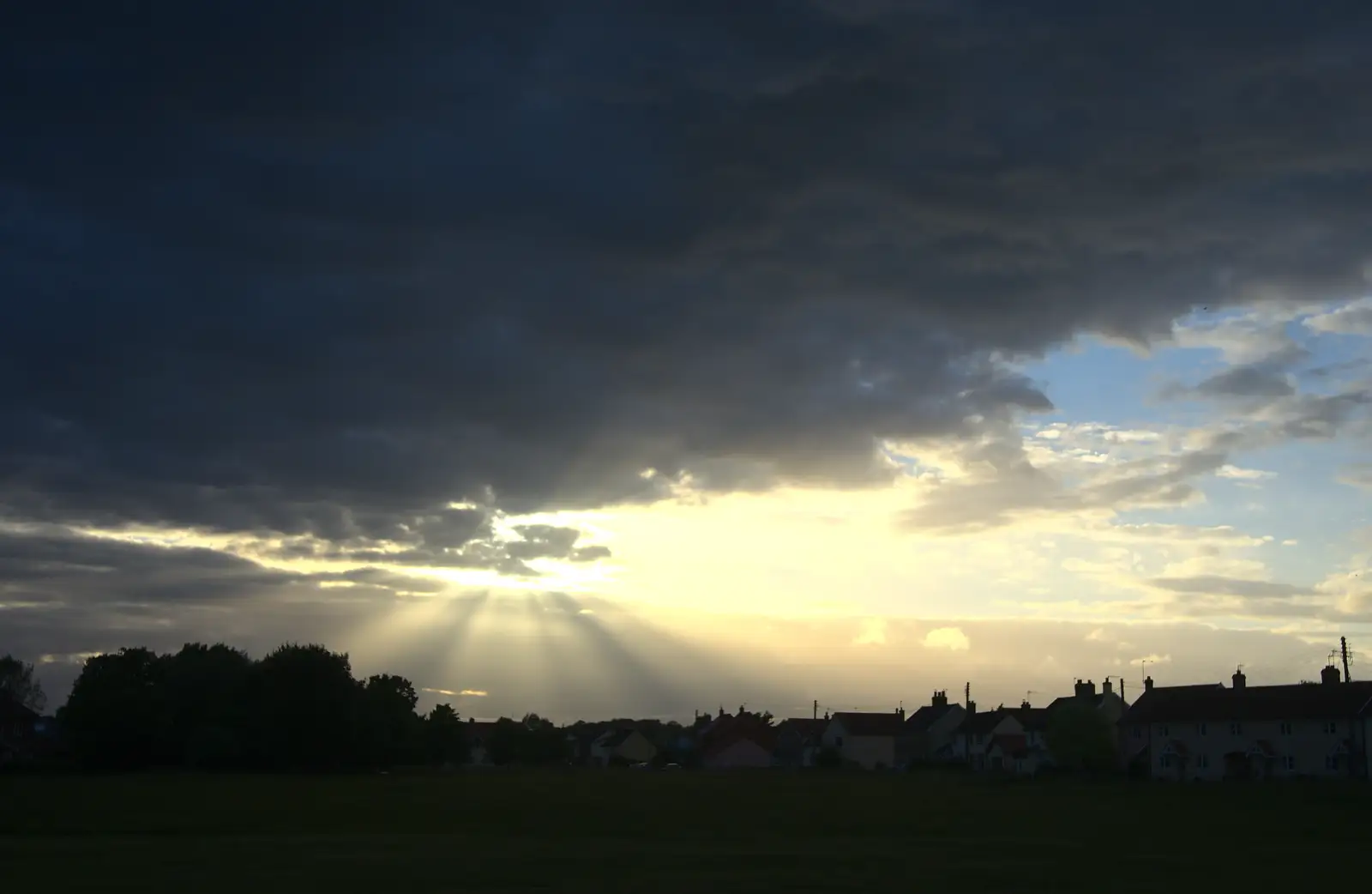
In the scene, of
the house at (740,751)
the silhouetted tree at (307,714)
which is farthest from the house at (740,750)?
the silhouetted tree at (307,714)

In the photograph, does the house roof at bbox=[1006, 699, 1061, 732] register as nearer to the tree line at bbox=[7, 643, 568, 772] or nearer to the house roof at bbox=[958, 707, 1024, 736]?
the house roof at bbox=[958, 707, 1024, 736]

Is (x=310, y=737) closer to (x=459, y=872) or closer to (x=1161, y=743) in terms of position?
(x=1161, y=743)

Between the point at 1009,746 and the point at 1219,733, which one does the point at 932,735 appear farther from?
the point at 1219,733

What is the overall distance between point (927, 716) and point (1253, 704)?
73.1 meters

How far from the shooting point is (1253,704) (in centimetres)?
10975

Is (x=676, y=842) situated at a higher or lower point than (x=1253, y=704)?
lower

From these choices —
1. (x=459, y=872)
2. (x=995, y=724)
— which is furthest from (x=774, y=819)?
(x=995, y=724)

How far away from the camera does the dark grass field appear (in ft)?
81.9

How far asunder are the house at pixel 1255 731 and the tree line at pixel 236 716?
70515mm

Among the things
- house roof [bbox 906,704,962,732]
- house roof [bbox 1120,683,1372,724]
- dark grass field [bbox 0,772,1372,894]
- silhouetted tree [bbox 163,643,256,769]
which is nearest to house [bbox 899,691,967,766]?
house roof [bbox 906,704,962,732]

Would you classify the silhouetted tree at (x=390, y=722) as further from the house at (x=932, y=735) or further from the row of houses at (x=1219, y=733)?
the house at (x=932, y=735)

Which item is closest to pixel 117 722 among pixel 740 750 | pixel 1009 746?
pixel 740 750

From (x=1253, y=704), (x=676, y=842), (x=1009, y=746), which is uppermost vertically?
(x=1253, y=704)

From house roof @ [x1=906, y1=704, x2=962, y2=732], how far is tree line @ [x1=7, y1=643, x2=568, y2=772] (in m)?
80.6
